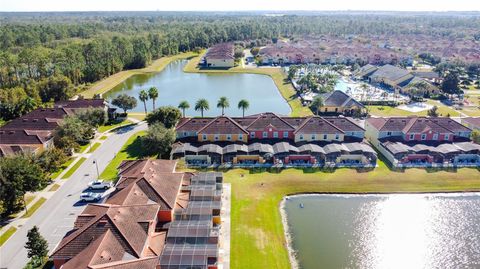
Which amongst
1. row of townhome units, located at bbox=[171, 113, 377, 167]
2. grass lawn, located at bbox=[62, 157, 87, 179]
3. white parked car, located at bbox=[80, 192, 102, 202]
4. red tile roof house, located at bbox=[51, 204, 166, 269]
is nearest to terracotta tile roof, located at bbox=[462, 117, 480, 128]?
row of townhome units, located at bbox=[171, 113, 377, 167]

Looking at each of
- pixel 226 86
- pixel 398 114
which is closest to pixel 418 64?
pixel 398 114

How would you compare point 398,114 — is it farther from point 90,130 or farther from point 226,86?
point 90,130

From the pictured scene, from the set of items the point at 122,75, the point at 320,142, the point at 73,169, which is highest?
the point at 122,75

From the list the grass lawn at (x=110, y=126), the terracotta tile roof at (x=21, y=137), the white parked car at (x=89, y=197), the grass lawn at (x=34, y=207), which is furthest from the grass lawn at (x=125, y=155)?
the terracotta tile roof at (x=21, y=137)

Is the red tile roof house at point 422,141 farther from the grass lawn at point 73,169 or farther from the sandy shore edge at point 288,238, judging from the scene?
the grass lawn at point 73,169

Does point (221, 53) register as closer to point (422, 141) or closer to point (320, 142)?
point (320, 142)

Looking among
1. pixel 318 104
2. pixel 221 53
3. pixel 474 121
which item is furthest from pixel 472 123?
pixel 221 53

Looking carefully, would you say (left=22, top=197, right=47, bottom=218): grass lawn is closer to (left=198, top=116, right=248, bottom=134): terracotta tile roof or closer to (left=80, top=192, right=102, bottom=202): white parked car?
(left=80, top=192, right=102, bottom=202): white parked car
